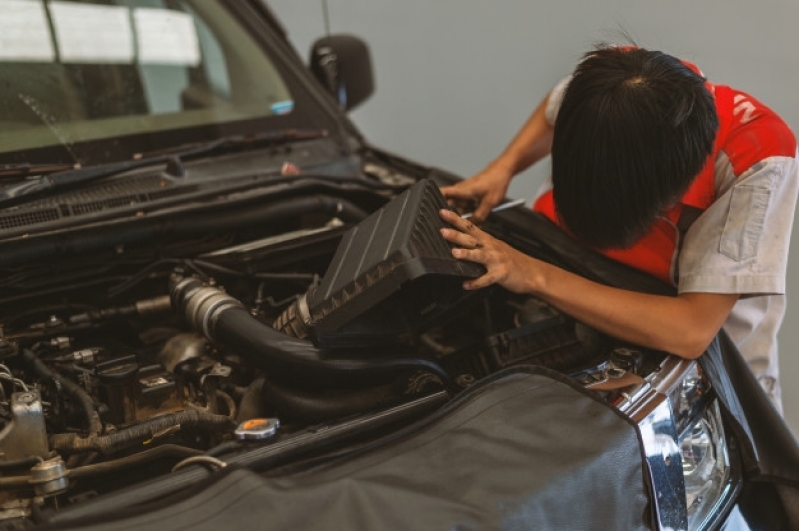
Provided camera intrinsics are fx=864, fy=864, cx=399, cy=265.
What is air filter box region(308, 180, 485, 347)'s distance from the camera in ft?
3.85

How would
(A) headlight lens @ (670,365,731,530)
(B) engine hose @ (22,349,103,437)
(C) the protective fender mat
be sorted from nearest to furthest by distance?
(C) the protective fender mat, (B) engine hose @ (22,349,103,437), (A) headlight lens @ (670,365,731,530)

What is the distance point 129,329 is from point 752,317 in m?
1.09

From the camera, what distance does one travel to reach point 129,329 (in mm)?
1530

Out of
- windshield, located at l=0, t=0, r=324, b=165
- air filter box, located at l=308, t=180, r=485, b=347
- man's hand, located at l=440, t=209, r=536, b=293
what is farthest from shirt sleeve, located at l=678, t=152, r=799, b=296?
windshield, located at l=0, t=0, r=324, b=165

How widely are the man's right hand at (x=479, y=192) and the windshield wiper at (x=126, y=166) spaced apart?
395mm

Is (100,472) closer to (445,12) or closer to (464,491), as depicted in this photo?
(464,491)

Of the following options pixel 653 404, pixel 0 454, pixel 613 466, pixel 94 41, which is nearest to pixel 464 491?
pixel 613 466

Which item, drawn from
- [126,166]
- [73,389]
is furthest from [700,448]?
[126,166]

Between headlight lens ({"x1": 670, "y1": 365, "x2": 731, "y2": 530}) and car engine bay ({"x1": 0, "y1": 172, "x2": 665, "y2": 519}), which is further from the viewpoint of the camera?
headlight lens ({"x1": 670, "y1": 365, "x2": 731, "y2": 530})

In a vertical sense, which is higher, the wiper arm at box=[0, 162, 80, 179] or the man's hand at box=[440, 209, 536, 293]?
the wiper arm at box=[0, 162, 80, 179]

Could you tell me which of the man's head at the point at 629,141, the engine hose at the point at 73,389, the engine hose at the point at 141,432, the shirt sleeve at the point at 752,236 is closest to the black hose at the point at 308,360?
the engine hose at the point at 141,432

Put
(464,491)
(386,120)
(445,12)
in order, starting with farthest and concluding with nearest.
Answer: (386,120)
(445,12)
(464,491)

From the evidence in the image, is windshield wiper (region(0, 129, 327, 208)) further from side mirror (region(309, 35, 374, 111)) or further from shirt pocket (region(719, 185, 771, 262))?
shirt pocket (region(719, 185, 771, 262))

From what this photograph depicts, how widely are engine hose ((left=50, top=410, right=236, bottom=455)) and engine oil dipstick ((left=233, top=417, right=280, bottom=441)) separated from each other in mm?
109
